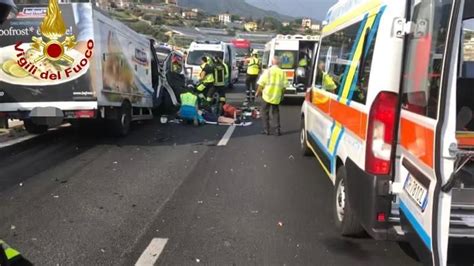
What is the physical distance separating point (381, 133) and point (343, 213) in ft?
4.13

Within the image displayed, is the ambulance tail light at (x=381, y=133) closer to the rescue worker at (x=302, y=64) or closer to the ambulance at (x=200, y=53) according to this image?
the rescue worker at (x=302, y=64)

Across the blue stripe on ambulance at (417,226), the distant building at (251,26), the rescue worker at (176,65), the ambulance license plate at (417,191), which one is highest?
the distant building at (251,26)

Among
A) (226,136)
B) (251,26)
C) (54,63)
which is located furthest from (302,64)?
(251,26)

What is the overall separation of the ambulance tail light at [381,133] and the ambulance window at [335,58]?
0.32 meters

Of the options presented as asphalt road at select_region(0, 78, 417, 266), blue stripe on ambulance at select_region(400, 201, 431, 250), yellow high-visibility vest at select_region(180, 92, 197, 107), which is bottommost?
asphalt road at select_region(0, 78, 417, 266)

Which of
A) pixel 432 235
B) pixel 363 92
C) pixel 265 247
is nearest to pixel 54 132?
pixel 265 247

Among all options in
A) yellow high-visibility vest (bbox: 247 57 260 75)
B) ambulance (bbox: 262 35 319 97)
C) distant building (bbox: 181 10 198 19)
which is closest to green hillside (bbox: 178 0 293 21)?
distant building (bbox: 181 10 198 19)

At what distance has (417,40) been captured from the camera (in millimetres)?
3623

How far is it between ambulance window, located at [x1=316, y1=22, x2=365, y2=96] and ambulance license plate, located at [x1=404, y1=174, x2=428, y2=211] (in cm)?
87

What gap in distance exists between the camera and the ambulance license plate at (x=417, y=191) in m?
3.24

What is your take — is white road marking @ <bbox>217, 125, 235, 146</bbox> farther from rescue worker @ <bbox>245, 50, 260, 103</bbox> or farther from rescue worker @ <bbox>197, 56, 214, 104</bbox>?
rescue worker @ <bbox>245, 50, 260, 103</bbox>

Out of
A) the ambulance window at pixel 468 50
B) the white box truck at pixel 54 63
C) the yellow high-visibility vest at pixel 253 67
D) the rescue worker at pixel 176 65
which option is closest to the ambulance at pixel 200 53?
the yellow high-visibility vest at pixel 253 67

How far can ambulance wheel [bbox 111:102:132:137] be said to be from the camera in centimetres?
1059

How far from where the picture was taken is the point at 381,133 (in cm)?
388
